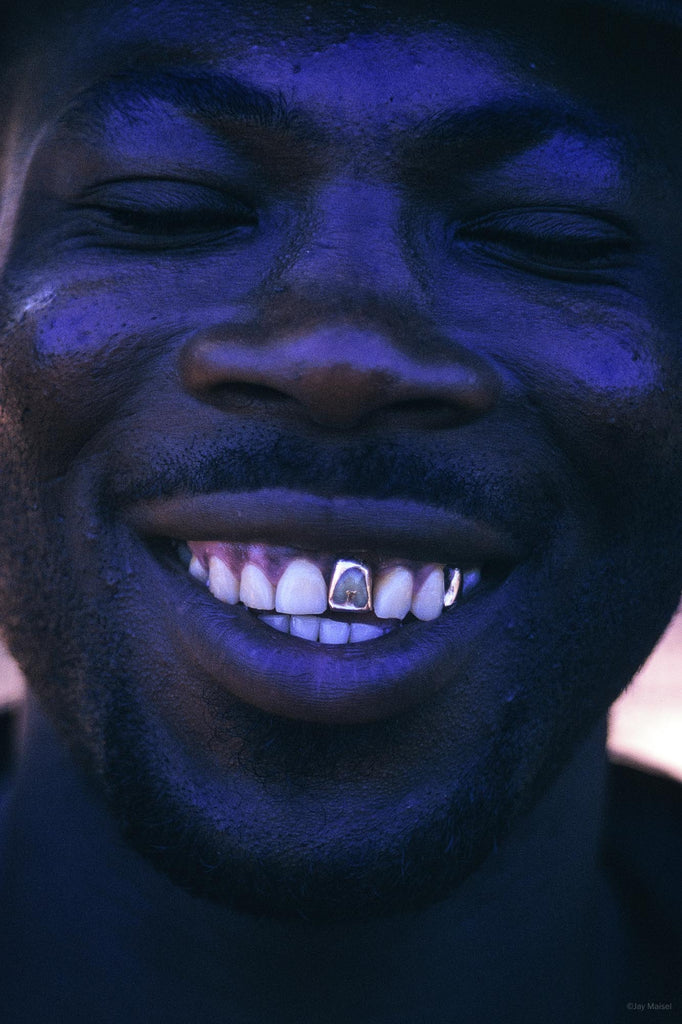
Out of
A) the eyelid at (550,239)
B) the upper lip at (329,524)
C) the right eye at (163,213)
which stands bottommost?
the upper lip at (329,524)

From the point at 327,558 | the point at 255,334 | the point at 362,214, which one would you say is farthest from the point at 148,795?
the point at 362,214

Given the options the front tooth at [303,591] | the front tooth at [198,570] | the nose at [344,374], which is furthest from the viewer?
the front tooth at [198,570]

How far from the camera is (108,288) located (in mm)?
1712

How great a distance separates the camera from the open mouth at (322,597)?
5.24 feet

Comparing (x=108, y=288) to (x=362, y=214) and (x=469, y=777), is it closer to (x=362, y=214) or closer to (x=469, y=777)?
(x=362, y=214)

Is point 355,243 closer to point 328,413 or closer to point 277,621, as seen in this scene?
point 328,413

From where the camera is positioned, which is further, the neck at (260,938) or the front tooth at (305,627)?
the neck at (260,938)

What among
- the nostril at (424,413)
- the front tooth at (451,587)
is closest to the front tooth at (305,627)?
the front tooth at (451,587)

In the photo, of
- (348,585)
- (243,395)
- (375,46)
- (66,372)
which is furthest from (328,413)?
(375,46)

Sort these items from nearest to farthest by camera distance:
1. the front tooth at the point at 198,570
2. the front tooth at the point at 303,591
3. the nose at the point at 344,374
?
the nose at the point at 344,374
the front tooth at the point at 303,591
the front tooth at the point at 198,570

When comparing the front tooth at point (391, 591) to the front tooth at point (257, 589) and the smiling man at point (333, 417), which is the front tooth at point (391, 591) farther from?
the front tooth at point (257, 589)

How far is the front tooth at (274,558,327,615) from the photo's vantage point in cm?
163

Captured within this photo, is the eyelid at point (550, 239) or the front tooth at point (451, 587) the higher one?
the eyelid at point (550, 239)

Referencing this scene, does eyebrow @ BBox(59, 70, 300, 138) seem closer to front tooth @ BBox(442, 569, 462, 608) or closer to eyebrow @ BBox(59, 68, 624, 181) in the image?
eyebrow @ BBox(59, 68, 624, 181)
